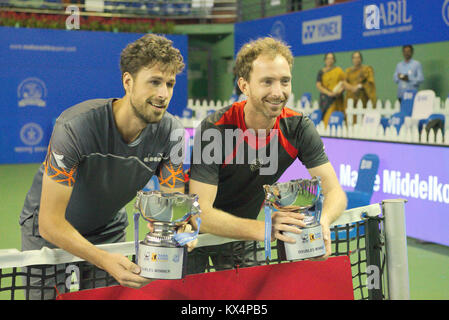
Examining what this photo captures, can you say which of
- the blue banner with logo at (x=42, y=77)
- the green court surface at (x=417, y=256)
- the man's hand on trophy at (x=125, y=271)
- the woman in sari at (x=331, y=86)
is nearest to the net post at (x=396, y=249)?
the man's hand on trophy at (x=125, y=271)

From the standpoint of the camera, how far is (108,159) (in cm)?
205

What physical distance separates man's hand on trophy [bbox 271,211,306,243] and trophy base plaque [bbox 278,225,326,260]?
1cm

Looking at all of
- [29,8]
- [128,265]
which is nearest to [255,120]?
[128,265]

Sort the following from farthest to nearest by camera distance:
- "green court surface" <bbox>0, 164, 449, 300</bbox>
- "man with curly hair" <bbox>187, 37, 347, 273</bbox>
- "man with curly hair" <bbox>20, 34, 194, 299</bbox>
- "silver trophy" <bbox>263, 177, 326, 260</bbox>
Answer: "green court surface" <bbox>0, 164, 449, 300</bbox>
"man with curly hair" <bbox>187, 37, 347, 273</bbox>
"man with curly hair" <bbox>20, 34, 194, 299</bbox>
"silver trophy" <bbox>263, 177, 326, 260</bbox>

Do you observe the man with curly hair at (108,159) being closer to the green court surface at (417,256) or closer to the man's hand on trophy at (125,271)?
the man's hand on trophy at (125,271)

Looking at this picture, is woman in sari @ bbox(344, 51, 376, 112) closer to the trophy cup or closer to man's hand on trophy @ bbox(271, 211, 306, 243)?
man's hand on trophy @ bbox(271, 211, 306, 243)

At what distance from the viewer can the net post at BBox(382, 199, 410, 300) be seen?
2045 mm

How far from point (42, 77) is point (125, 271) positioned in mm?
11270

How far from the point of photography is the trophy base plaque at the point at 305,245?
4.95 feet
